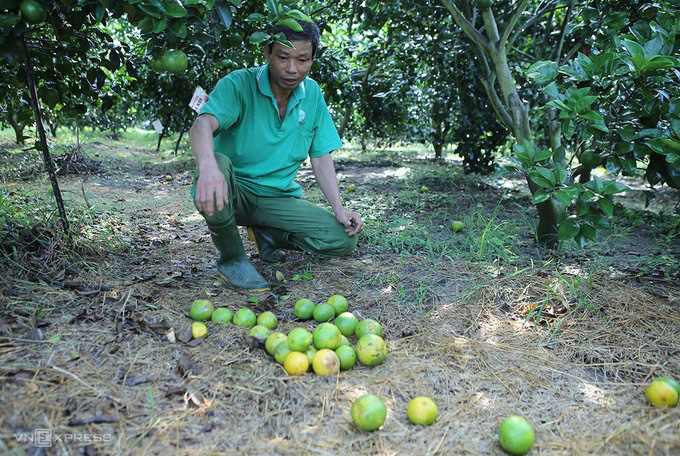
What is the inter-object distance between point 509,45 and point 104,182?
5607 mm

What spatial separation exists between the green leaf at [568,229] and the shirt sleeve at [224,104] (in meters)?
2.00

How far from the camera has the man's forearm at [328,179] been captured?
3.29 m

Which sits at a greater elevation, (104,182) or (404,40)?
(404,40)

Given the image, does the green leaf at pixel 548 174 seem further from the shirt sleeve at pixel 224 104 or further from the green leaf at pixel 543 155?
the shirt sleeve at pixel 224 104

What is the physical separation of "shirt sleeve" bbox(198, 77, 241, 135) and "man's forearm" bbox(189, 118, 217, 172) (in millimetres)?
129

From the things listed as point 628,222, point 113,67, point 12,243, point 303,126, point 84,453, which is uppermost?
point 113,67

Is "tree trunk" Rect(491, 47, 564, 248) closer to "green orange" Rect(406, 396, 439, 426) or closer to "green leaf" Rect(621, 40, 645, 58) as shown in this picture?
"green leaf" Rect(621, 40, 645, 58)

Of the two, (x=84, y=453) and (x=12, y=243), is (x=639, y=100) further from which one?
(x=12, y=243)

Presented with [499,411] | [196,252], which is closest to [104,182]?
[196,252]

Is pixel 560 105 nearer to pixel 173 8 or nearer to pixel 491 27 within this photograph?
pixel 491 27

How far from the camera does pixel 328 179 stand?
3.31 meters

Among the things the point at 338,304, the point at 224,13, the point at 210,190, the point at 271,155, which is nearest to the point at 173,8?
the point at 224,13

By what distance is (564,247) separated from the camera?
3613 millimetres

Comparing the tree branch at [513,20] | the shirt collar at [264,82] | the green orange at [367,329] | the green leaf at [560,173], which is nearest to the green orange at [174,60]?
the shirt collar at [264,82]
